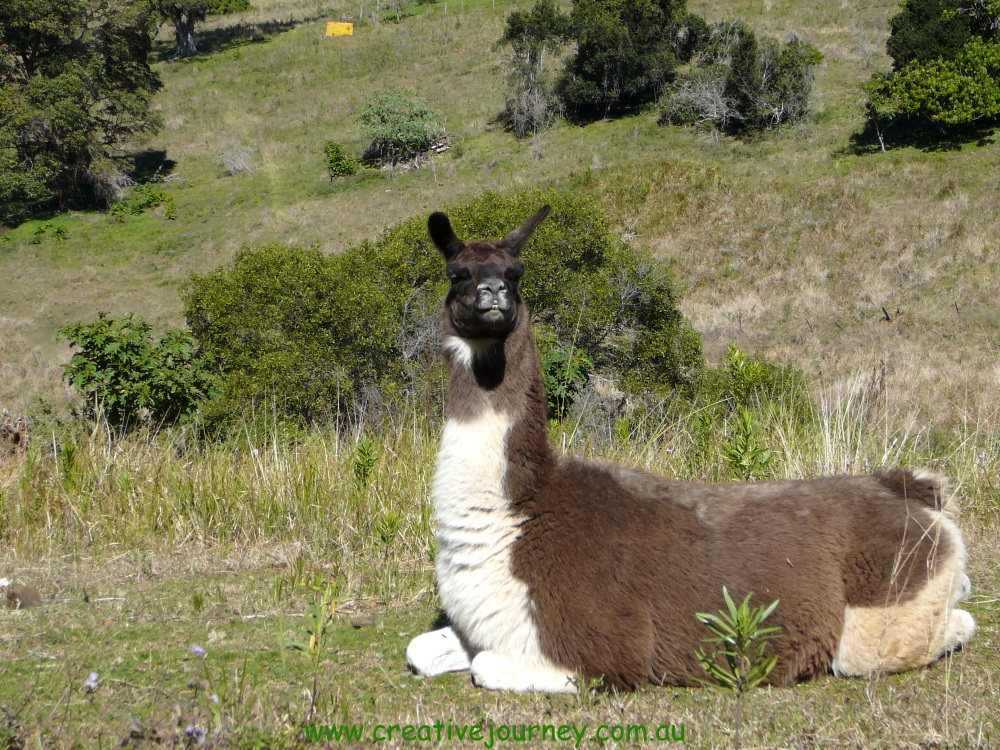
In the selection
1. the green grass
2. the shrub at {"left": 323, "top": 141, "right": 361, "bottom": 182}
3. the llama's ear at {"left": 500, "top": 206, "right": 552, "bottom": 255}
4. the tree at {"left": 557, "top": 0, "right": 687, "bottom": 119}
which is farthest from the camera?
the shrub at {"left": 323, "top": 141, "right": 361, "bottom": 182}

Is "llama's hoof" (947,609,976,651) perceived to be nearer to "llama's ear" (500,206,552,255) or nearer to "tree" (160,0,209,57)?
"llama's ear" (500,206,552,255)

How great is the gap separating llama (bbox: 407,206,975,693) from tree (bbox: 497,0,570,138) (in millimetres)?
43711

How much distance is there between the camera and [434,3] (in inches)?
2913

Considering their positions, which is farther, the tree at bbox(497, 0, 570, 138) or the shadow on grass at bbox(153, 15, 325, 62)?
the shadow on grass at bbox(153, 15, 325, 62)

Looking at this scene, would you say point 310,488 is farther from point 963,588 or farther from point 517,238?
point 963,588

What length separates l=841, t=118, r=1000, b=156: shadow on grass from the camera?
112 ft

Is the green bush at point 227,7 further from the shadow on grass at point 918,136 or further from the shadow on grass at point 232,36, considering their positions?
the shadow on grass at point 918,136

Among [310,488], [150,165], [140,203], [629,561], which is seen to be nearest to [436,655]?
[629,561]

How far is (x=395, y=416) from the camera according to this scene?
43.2ft

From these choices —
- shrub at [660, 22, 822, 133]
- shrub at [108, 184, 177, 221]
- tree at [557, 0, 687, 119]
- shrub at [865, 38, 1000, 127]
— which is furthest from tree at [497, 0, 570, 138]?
shrub at [108, 184, 177, 221]

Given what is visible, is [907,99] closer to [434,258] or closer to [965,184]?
Answer: [965,184]

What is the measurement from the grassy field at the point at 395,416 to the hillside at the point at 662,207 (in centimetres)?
16

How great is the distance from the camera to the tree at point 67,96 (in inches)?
1886

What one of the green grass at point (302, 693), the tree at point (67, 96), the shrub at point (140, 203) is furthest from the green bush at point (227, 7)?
the green grass at point (302, 693)
